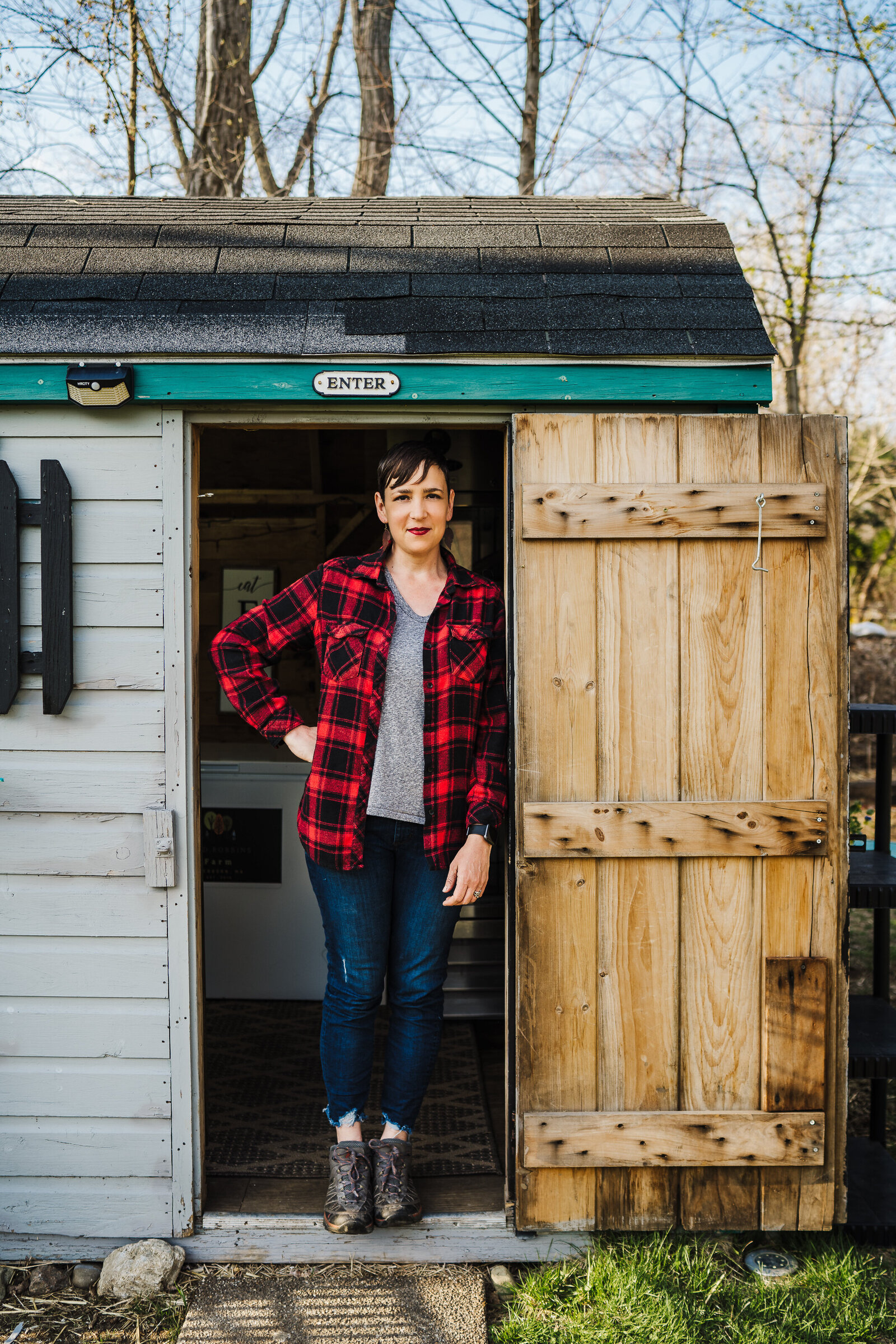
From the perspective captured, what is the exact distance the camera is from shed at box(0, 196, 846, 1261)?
7.73 feet

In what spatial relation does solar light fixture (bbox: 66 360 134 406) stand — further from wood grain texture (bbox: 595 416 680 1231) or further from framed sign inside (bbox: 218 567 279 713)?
framed sign inside (bbox: 218 567 279 713)

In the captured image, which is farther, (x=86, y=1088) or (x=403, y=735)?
(x=86, y=1088)

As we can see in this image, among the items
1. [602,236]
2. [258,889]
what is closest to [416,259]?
[602,236]

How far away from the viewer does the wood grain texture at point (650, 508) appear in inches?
91.9

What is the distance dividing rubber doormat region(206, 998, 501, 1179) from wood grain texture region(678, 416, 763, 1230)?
839 millimetres

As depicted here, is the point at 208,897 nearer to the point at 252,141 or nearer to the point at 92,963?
the point at 92,963

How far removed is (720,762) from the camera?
2.38 m

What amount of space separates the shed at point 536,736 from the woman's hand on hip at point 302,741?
0.30 metres

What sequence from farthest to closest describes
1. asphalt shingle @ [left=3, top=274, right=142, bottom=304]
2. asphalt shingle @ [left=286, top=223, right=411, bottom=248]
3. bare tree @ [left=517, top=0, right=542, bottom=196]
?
1. bare tree @ [left=517, top=0, right=542, bottom=196]
2. asphalt shingle @ [left=286, top=223, right=411, bottom=248]
3. asphalt shingle @ [left=3, top=274, right=142, bottom=304]

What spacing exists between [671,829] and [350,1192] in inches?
48.3

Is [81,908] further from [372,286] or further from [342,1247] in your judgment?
[372,286]

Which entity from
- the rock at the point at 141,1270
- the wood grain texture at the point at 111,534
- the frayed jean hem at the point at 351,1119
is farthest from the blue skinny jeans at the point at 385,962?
Result: the wood grain texture at the point at 111,534

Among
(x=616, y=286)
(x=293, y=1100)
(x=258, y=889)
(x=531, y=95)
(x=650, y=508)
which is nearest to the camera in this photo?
(x=650, y=508)

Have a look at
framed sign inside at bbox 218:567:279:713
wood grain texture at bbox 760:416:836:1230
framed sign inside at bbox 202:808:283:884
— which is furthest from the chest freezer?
wood grain texture at bbox 760:416:836:1230
